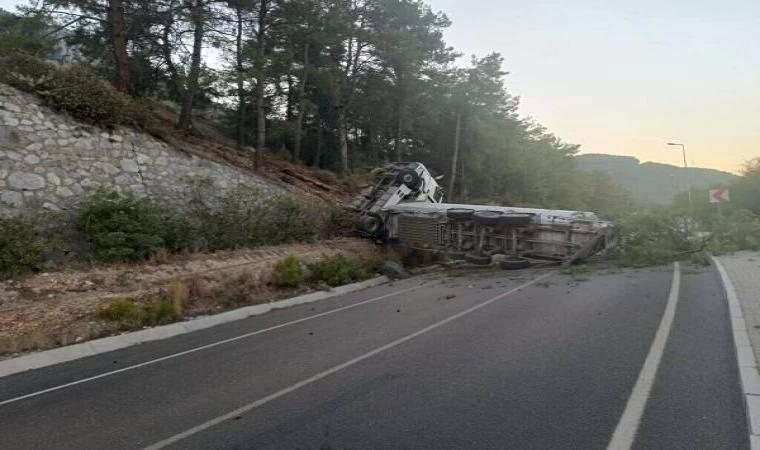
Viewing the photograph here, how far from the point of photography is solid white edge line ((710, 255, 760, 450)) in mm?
4324

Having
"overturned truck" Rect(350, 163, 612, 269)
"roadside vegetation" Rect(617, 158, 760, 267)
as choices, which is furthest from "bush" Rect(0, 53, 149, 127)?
"roadside vegetation" Rect(617, 158, 760, 267)

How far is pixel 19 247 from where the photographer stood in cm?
1048

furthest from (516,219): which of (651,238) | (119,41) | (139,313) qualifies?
(119,41)

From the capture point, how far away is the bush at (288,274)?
1330 cm

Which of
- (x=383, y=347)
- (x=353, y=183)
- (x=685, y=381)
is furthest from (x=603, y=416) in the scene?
(x=353, y=183)

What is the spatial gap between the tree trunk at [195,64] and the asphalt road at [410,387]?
34.1 feet

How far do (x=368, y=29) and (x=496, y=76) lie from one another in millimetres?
16351

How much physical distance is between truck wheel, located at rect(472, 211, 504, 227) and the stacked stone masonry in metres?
8.24

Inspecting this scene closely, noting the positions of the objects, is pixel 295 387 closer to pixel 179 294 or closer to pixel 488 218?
pixel 179 294

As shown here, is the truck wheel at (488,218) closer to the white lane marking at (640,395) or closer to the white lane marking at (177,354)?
the white lane marking at (177,354)

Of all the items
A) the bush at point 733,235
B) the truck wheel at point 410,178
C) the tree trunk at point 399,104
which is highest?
the tree trunk at point 399,104

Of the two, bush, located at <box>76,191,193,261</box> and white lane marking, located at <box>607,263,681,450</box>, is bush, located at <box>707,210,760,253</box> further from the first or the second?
bush, located at <box>76,191,193,261</box>

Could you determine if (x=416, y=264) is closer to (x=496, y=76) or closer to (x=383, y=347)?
(x=383, y=347)

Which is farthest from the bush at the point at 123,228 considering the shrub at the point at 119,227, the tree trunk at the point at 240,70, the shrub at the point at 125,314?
the tree trunk at the point at 240,70
